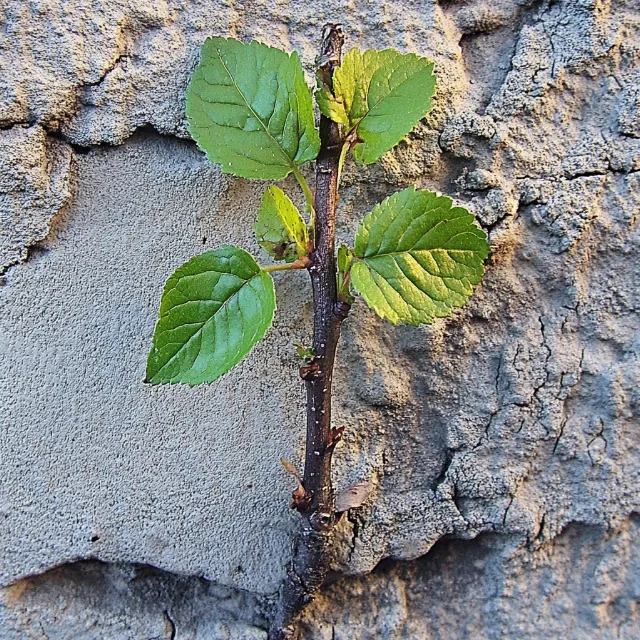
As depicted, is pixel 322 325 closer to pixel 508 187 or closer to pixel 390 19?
pixel 508 187

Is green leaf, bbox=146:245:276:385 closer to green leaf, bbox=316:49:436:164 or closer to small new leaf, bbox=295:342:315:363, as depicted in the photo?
small new leaf, bbox=295:342:315:363

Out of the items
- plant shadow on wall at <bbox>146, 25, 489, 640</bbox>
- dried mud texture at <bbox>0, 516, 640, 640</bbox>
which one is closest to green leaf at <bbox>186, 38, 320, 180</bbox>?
plant shadow on wall at <bbox>146, 25, 489, 640</bbox>

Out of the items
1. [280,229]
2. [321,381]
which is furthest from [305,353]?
[280,229]

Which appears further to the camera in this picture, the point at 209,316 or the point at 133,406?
the point at 133,406

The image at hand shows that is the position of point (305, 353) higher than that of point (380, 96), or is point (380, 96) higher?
point (380, 96)

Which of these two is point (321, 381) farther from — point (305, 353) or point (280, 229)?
point (280, 229)

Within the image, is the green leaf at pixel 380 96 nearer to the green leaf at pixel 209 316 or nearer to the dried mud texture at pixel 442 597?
the green leaf at pixel 209 316
